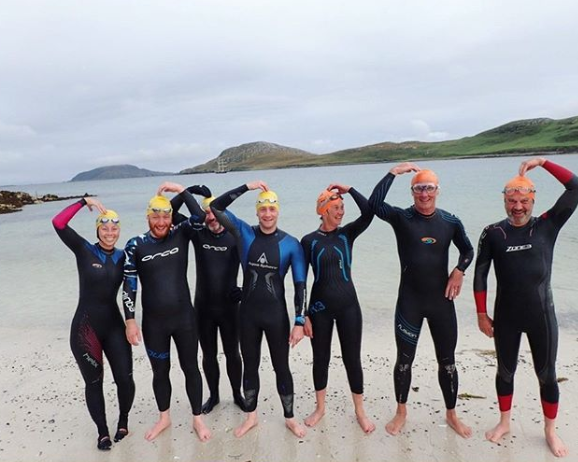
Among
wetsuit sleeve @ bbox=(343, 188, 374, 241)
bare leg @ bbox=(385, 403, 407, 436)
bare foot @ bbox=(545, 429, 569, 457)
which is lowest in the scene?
bare foot @ bbox=(545, 429, 569, 457)

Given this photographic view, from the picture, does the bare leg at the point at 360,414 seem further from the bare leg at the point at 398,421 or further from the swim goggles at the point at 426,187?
the swim goggles at the point at 426,187

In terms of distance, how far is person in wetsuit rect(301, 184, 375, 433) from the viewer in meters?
4.09

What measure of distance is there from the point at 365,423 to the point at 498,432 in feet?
4.09

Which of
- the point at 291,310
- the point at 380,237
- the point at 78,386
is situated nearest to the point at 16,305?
the point at 78,386

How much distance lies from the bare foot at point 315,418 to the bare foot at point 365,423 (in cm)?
37

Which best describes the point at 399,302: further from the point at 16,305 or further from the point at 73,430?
the point at 16,305

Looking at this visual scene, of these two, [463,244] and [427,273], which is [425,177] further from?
[427,273]

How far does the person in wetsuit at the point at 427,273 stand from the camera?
3959 millimetres

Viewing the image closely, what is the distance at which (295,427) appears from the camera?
4.16m

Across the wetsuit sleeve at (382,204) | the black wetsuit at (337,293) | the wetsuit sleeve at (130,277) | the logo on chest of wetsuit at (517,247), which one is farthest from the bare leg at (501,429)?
the wetsuit sleeve at (130,277)

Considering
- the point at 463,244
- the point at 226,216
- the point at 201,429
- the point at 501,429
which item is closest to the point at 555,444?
the point at 501,429

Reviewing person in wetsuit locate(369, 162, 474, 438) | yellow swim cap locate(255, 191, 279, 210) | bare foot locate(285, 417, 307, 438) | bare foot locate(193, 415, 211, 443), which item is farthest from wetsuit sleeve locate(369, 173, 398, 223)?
bare foot locate(193, 415, 211, 443)

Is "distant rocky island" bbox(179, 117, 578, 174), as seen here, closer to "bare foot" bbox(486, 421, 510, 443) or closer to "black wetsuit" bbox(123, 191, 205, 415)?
"bare foot" bbox(486, 421, 510, 443)

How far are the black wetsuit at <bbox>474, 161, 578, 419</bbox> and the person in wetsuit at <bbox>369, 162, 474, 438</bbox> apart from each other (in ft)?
1.09
